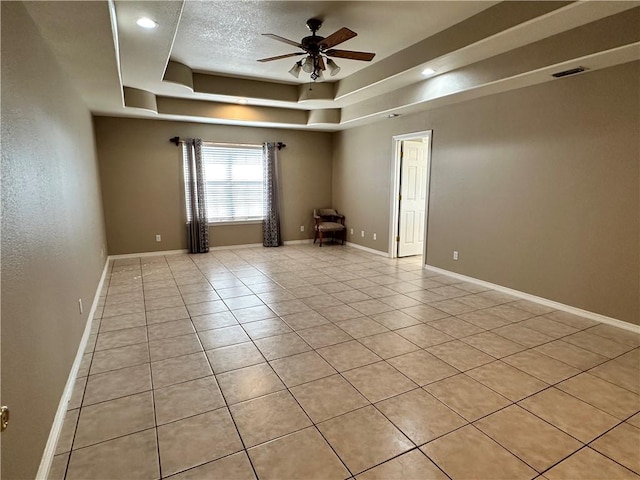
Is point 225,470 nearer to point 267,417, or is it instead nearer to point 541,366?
point 267,417

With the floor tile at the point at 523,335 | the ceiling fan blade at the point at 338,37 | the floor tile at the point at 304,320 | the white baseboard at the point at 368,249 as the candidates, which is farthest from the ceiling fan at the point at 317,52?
the white baseboard at the point at 368,249

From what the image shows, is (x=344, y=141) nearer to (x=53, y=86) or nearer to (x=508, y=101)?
(x=508, y=101)

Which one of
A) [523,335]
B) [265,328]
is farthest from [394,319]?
[265,328]

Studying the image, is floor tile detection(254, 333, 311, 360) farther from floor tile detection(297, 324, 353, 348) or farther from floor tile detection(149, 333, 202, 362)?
floor tile detection(149, 333, 202, 362)

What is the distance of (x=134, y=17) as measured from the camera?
8.37 feet

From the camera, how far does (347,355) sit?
108 inches

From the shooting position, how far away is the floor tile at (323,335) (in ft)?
9.77

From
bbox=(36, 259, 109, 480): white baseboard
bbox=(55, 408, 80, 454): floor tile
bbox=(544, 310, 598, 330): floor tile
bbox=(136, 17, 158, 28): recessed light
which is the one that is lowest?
bbox=(55, 408, 80, 454): floor tile

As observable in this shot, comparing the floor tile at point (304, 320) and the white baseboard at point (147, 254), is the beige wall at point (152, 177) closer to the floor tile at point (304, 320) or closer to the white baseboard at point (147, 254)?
the white baseboard at point (147, 254)

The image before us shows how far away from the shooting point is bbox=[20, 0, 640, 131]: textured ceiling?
2553 mm

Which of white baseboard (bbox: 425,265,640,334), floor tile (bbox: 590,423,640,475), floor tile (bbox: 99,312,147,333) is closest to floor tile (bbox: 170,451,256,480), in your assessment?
floor tile (bbox: 590,423,640,475)

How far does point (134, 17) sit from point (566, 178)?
13.4 feet

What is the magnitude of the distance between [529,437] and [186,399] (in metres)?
1.98

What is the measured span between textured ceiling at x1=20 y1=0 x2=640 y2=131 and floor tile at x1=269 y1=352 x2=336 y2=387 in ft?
8.19
